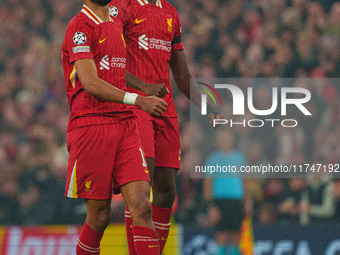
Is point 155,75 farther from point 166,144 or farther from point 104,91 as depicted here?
point 104,91

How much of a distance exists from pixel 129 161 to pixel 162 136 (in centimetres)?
78

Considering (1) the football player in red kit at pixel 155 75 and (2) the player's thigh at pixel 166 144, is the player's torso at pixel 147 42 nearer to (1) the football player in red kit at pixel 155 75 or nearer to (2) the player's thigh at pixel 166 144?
(1) the football player in red kit at pixel 155 75

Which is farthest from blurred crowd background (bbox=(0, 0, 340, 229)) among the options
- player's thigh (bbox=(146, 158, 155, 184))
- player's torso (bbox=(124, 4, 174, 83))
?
player's torso (bbox=(124, 4, 174, 83))

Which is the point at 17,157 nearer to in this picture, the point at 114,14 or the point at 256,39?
the point at 256,39

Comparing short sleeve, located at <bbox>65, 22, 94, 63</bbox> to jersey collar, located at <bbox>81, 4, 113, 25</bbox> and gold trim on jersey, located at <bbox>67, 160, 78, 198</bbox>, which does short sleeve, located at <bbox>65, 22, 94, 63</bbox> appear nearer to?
jersey collar, located at <bbox>81, 4, 113, 25</bbox>

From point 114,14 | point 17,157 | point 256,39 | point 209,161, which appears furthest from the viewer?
point 256,39

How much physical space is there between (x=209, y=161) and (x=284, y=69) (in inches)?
97.5

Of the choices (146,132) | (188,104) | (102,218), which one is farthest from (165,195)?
(188,104)

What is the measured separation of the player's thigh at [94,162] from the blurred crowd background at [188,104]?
12.8 ft

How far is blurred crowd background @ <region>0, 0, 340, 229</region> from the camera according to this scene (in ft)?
28.9

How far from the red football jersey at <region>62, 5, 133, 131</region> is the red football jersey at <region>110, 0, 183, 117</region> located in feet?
1.49

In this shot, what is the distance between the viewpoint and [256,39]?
10.4 m

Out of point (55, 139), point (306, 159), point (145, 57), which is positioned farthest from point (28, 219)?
point (145, 57)

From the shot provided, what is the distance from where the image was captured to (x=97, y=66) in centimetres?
465
